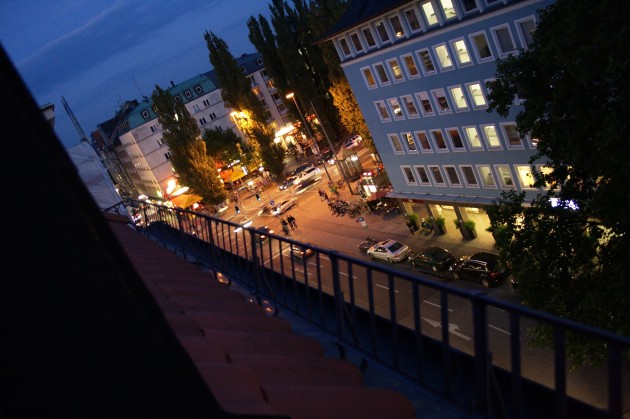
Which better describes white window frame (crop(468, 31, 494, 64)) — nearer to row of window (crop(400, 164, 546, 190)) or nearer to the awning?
row of window (crop(400, 164, 546, 190))

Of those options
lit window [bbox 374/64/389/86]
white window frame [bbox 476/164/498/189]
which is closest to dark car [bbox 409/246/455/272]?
white window frame [bbox 476/164/498/189]

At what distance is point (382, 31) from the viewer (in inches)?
1152

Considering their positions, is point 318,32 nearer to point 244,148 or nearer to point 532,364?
point 244,148

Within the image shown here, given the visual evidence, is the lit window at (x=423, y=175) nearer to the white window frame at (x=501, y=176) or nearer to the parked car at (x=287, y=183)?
the white window frame at (x=501, y=176)

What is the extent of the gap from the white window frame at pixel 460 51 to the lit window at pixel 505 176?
18.9 ft

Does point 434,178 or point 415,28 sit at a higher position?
point 415,28

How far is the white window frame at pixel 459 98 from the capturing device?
26641 millimetres

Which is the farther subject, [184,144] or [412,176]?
[184,144]

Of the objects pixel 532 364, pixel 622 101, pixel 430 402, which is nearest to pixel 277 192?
pixel 532 364

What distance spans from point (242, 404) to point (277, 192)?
191 feet

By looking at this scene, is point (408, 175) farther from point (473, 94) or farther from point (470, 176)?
point (473, 94)

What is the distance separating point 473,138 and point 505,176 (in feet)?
8.78

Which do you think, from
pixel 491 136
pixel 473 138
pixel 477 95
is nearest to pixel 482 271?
pixel 491 136

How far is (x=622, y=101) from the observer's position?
1018 cm
